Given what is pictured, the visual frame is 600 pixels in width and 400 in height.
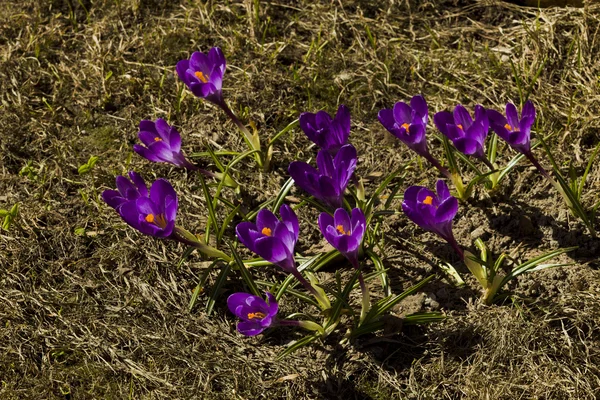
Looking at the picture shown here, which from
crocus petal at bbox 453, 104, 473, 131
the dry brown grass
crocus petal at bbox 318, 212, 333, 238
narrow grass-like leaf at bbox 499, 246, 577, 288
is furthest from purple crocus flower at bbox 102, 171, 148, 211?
narrow grass-like leaf at bbox 499, 246, 577, 288

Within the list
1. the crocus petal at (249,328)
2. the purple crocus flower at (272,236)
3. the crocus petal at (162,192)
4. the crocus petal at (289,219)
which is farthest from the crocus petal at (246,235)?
the crocus petal at (162,192)

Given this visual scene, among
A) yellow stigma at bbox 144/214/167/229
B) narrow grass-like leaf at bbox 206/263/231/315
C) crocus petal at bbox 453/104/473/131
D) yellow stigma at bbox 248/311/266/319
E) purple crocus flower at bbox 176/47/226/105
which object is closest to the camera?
yellow stigma at bbox 248/311/266/319

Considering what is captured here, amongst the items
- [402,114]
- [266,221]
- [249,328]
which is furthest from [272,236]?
[402,114]

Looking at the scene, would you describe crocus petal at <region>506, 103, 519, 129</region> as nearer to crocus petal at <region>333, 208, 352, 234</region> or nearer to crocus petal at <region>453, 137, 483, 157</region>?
crocus petal at <region>453, 137, 483, 157</region>

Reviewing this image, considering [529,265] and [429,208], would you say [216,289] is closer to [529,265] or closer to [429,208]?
[429,208]

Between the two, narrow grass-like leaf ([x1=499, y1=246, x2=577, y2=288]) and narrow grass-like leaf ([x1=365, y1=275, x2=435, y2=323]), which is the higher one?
narrow grass-like leaf ([x1=499, y1=246, x2=577, y2=288])

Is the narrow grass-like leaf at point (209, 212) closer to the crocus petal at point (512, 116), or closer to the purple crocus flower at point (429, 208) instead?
the purple crocus flower at point (429, 208)

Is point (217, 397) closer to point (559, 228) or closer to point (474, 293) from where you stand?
point (474, 293)
